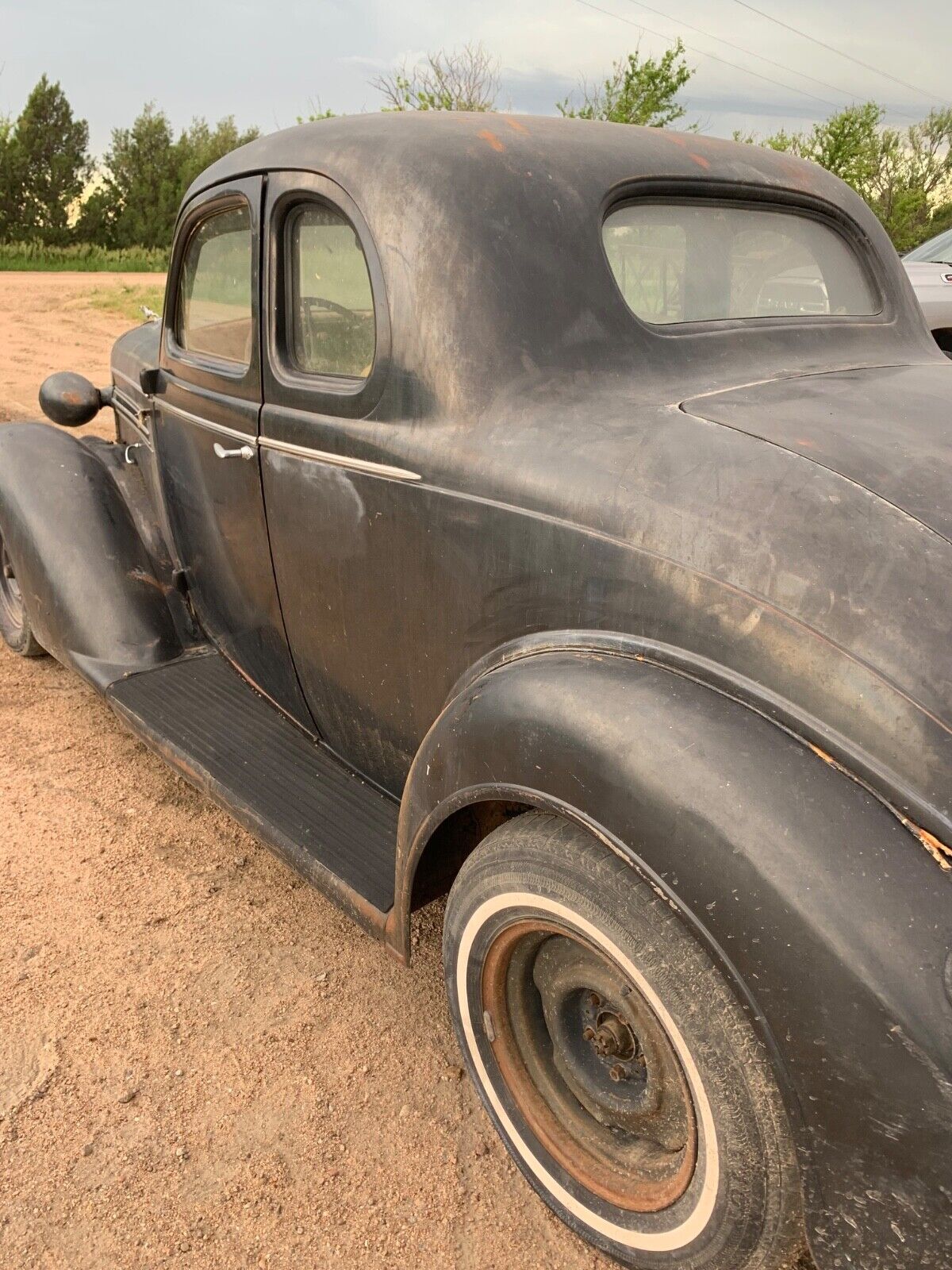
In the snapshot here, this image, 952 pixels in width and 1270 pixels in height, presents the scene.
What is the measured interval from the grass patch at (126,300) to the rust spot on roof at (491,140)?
1359cm

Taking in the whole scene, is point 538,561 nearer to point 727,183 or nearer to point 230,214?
point 727,183

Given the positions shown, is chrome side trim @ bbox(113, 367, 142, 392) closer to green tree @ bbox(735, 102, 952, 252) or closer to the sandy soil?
the sandy soil

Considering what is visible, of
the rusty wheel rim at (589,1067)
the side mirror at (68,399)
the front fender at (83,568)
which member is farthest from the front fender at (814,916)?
the side mirror at (68,399)

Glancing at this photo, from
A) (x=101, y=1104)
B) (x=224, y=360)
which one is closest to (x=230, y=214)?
(x=224, y=360)

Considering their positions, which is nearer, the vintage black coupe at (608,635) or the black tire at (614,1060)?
the vintage black coupe at (608,635)

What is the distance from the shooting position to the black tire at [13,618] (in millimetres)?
4020

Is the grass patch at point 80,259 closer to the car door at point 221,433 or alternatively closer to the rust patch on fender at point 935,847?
the car door at point 221,433

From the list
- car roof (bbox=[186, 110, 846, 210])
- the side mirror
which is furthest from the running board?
car roof (bbox=[186, 110, 846, 210])

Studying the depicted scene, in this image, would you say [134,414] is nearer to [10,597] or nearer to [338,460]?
[10,597]

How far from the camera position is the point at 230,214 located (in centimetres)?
279

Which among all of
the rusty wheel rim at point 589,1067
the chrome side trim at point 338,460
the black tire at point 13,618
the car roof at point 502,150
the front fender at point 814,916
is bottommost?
the black tire at point 13,618

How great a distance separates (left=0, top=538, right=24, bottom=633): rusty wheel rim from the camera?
13.2ft

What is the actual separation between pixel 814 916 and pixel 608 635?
1.89ft

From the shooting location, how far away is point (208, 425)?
2.84 metres
